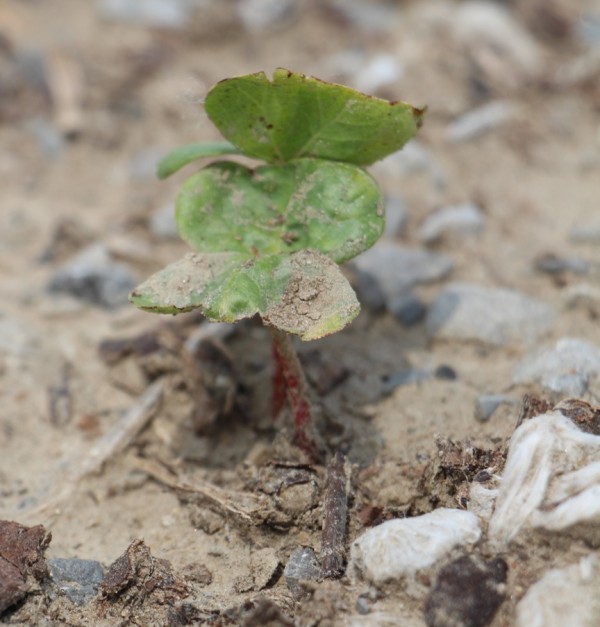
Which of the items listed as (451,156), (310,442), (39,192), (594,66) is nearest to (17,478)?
(310,442)

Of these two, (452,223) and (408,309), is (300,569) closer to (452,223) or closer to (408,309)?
(408,309)

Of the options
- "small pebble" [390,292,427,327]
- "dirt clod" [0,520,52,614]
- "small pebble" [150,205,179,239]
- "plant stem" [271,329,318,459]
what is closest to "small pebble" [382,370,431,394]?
"small pebble" [390,292,427,327]

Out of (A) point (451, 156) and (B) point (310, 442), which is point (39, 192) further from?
(B) point (310, 442)

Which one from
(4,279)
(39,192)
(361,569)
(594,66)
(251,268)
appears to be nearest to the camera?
(361,569)

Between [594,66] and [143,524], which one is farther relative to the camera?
[594,66]

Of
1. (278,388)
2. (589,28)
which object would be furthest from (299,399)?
(589,28)
